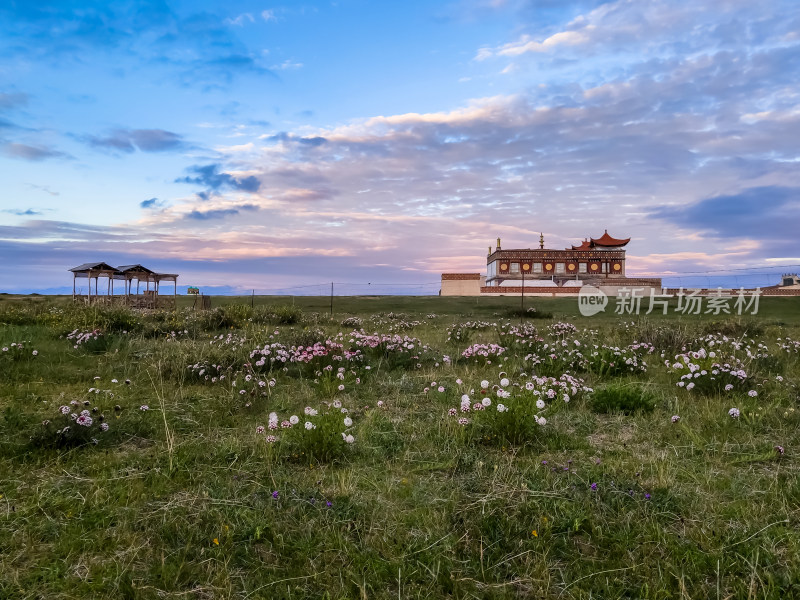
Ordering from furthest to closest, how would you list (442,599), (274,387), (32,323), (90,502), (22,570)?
(32,323) < (274,387) < (90,502) < (22,570) < (442,599)

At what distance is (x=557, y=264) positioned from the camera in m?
53.7

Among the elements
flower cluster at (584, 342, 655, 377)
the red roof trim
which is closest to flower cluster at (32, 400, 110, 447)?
flower cluster at (584, 342, 655, 377)

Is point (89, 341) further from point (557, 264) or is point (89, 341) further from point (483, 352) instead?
point (557, 264)

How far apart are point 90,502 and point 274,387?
334 cm

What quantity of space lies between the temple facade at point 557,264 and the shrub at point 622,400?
48166mm

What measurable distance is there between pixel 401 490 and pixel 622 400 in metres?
3.31

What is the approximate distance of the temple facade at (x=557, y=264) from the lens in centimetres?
5341

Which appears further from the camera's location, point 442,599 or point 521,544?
point 521,544

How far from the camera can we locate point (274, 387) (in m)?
6.61

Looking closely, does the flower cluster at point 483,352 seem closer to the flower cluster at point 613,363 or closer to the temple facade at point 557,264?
the flower cluster at point 613,363

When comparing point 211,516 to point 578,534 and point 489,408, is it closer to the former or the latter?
point 578,534

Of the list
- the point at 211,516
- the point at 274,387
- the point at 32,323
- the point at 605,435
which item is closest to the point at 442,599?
the point at 211,516

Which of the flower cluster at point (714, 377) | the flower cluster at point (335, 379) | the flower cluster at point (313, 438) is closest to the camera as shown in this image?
the flower cluster at point (313, 438)

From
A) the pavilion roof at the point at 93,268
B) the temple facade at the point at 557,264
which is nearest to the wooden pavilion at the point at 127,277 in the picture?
the pavilion roof at the point at 93,268
